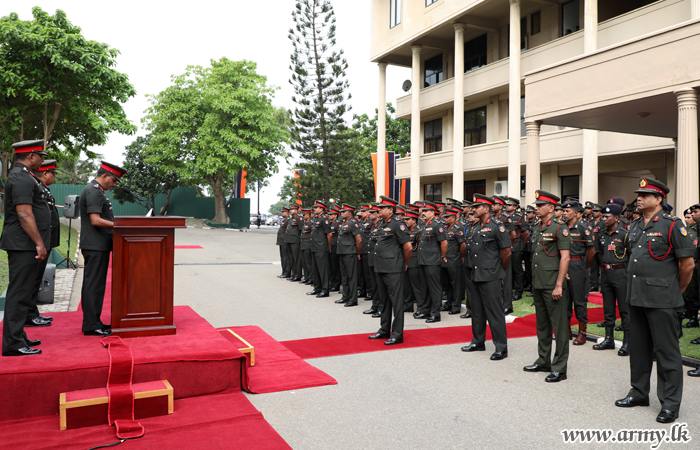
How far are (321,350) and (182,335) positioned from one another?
197cm

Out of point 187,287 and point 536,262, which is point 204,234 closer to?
point 187,287

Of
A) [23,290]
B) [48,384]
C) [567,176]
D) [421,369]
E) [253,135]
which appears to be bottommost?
[421,369]

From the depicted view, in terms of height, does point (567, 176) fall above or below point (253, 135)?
below

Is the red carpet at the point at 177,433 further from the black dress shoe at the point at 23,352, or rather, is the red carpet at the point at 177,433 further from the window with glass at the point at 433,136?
the window with glass at the point at 433,136

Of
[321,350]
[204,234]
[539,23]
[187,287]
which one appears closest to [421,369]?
[321,350]

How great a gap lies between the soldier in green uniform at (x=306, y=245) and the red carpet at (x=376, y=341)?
5.34 meters

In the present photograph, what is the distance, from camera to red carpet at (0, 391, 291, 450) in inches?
142

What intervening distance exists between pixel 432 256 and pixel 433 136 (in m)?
16.5

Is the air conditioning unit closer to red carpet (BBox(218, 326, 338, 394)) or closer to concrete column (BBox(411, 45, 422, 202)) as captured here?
concrete column (BBox(411, 45, 422, 202))

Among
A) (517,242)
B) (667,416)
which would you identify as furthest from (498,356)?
(517,242)

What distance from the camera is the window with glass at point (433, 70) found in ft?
78.2

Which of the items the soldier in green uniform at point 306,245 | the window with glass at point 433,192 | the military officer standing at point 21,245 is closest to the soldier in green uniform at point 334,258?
the soldier in green uniform at point 306,245

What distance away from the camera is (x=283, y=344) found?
6.86 m

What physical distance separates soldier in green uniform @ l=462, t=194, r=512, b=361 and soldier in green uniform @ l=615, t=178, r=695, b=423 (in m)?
1.79
